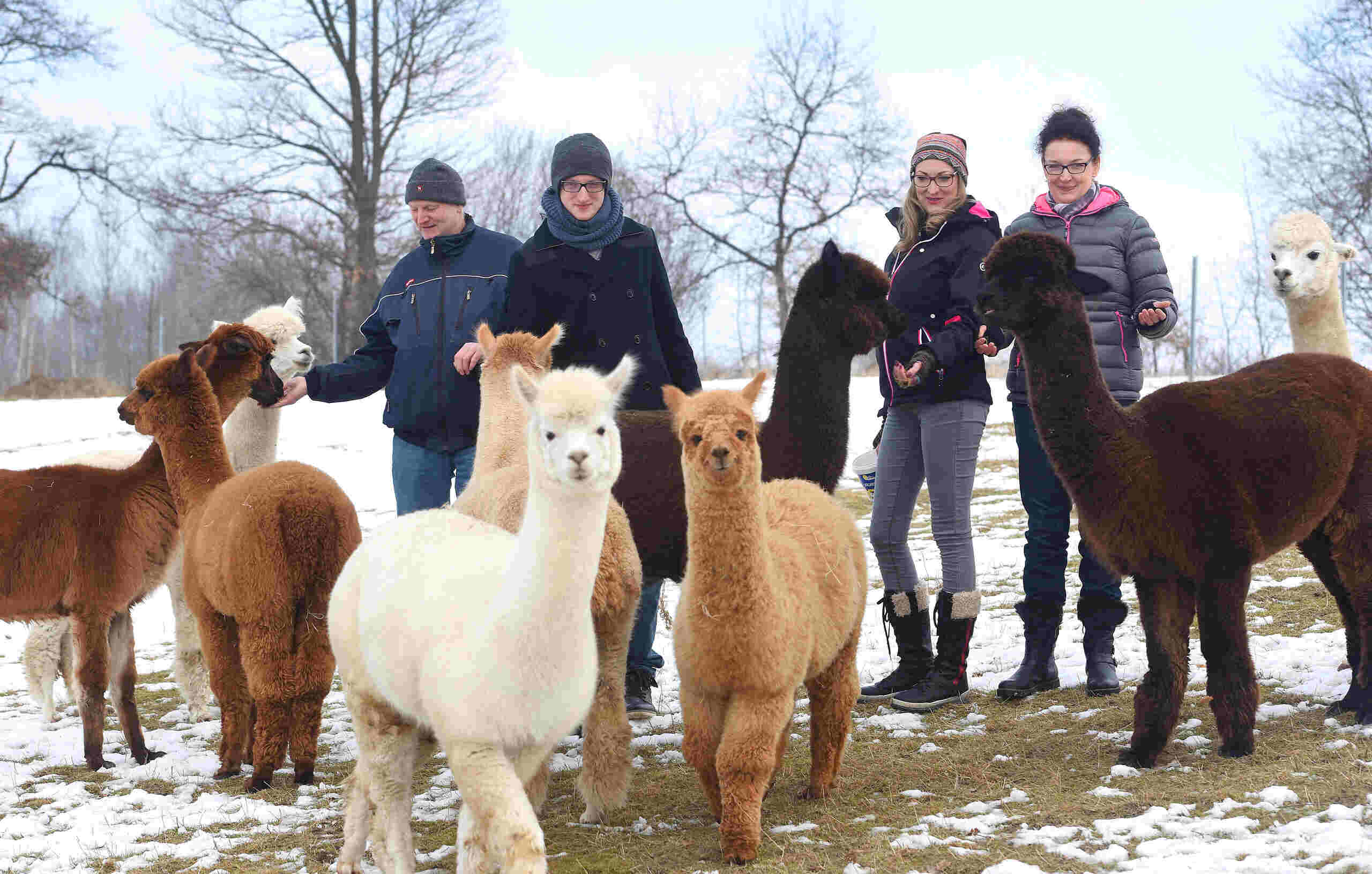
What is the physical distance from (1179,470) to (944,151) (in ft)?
5.97

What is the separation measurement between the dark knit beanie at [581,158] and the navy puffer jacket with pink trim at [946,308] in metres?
1.39

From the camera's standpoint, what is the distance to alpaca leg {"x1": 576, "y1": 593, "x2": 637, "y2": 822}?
12.4 ft

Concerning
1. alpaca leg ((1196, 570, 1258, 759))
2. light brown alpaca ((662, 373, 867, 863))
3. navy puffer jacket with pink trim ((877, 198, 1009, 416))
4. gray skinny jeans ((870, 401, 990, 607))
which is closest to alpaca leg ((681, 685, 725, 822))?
light brown alpaca ((662, 373, 867, 863))

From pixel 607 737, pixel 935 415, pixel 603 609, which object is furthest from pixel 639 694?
pixel 935 415

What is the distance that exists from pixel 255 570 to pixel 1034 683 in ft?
11.0

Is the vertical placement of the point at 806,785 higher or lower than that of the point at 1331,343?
lower

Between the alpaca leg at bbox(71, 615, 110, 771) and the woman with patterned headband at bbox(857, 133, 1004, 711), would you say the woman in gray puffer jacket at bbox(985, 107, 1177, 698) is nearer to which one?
the woman with patterned headband at bbox(857, 133, 1004, 711)

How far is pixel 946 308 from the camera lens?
4996 millimetres

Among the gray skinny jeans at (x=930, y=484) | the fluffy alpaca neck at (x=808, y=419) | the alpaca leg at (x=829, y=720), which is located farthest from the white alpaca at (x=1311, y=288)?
the alpaca leg at (x=829, y=720)

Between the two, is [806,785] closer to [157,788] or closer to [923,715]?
[923,715]

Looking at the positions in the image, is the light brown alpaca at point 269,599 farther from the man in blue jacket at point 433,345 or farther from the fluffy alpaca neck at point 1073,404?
the fluffy alpaca neck at point 1073,404

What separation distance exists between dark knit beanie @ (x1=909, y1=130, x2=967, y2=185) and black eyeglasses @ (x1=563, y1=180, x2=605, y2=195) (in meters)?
1.40

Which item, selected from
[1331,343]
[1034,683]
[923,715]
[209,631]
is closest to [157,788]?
[209,631]

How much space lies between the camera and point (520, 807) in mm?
2719
